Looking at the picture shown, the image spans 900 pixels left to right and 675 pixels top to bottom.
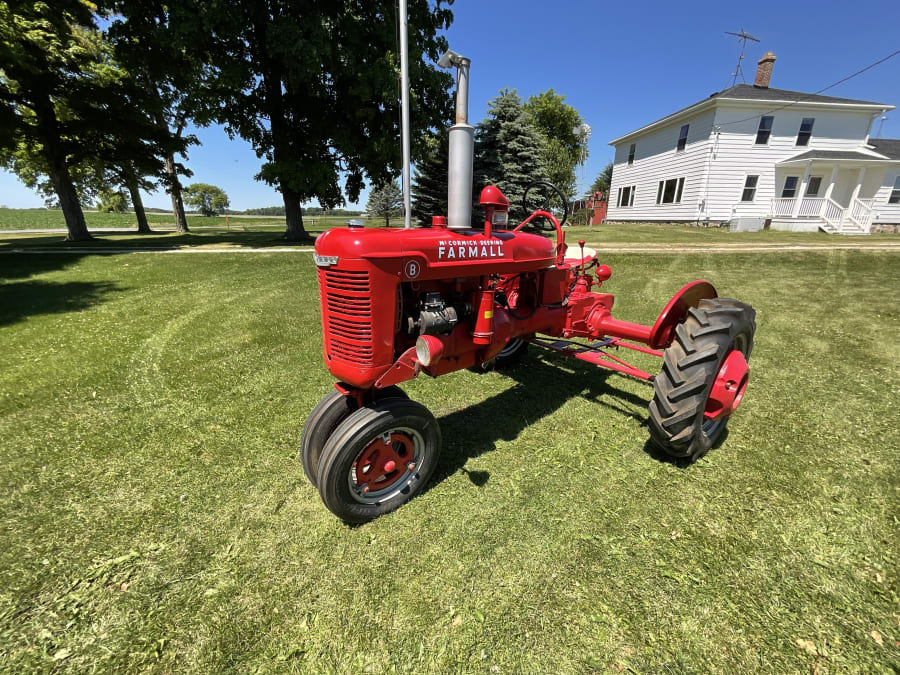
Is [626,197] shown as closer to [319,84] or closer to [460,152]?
[319,84]

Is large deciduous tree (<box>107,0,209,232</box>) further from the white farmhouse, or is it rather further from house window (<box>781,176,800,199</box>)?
house window (<box>781,176,800,199</box>)

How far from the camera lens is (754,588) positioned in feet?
6.76

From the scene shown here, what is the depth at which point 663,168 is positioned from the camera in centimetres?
2216

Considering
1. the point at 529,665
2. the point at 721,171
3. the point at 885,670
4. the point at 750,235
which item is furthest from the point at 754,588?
the point at 721,171

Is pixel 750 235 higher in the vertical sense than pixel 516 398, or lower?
higher

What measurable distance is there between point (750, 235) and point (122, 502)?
2131cm

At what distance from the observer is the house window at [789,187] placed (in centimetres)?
1934

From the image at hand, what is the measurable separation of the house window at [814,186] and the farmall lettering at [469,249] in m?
25.2

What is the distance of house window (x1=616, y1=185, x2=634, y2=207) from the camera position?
2522 centimetres

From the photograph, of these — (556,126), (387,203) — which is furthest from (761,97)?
(387,203)

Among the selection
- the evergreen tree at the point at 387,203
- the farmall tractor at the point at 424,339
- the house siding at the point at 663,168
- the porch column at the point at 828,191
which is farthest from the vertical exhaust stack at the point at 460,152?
the evergreen tree at the point at 387,203

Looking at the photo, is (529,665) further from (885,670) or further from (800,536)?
(800,536)

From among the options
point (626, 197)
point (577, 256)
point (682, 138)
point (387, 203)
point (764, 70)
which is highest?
point (764, 70)

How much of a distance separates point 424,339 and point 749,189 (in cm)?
2434
